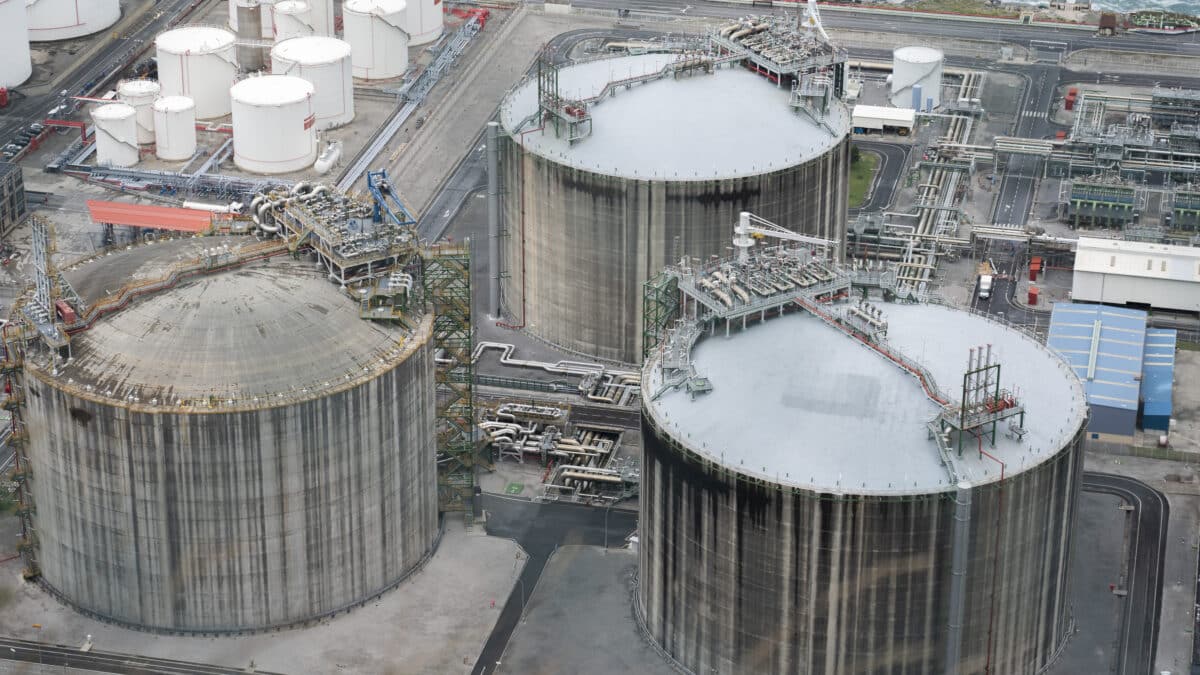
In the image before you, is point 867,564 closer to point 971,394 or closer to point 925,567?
point 925,567

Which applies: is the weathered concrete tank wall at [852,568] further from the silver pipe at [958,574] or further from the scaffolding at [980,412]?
the scaffolding at [980,412]

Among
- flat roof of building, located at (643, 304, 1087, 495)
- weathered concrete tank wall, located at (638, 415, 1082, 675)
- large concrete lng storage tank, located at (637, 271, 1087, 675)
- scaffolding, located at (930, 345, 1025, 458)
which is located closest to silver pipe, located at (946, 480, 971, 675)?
large concrete lng storage tank, located at (637, 271, 1087, 675)

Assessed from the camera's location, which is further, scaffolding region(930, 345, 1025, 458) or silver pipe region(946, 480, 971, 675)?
scaffolding region(930, 345, 1025, 458)

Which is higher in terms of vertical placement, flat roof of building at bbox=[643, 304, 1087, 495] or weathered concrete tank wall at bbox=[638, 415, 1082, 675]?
flat roof of building at bbox=[643, 304, 1087, 495]

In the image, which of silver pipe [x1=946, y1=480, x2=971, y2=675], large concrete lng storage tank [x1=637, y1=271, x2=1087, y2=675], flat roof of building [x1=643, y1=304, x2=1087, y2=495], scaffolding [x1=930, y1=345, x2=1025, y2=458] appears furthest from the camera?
scaffolding [x1=930, y1=345, x2=1025, y2=458]

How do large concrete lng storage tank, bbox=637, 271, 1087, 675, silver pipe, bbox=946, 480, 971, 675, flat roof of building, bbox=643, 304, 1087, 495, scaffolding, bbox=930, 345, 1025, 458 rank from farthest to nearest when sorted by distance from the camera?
scaffolding, bbox=930, 345, 1025, 458
flat roof of building, bbox=643, 304, 1087, 495
large concrete lng storage tank, bbox=637, 271, 1087, 675
silver pipe, bbox=946, 480, 971, 675

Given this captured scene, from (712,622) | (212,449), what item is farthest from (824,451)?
(212,449)

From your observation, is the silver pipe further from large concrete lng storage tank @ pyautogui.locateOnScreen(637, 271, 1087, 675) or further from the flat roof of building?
the flat roof of building
